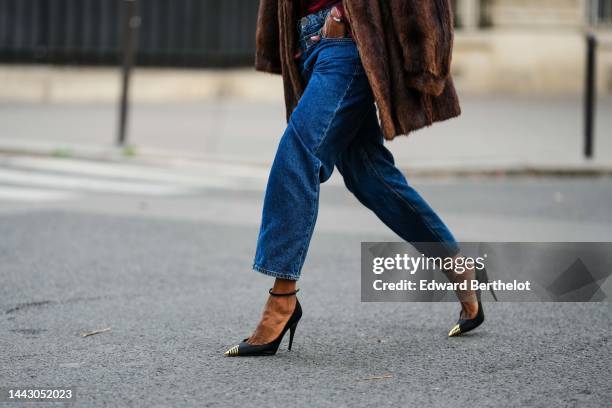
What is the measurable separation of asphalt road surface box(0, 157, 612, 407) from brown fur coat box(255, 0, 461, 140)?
34.5 inches

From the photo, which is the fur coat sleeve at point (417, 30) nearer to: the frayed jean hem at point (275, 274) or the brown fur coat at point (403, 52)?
the brown fur coat at point (403, 52)

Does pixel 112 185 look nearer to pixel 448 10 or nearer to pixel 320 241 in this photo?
pixel 320 241

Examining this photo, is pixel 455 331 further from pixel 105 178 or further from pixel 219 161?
pixel 219 161

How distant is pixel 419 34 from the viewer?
4023 millimetres

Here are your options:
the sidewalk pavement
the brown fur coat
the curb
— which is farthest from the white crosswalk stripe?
the brown fur coat

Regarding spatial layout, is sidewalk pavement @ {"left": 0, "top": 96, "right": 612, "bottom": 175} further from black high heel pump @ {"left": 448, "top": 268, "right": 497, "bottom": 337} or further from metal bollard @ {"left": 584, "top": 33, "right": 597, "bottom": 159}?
black high heel pump @ {"left": 448, "top": 268, "right": 497, "bottom": 337}

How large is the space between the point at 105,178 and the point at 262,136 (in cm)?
322

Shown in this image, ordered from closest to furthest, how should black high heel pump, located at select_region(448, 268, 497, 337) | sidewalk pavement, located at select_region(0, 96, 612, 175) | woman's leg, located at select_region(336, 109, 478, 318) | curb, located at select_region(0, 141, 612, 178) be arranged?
woman's leg, located at select_region(336, 109, 478, 318) < black high heel pump, located at select_region(448, 268, 497, 337) < curb, located at select_region(0, 141, 612, 178) < sidewalk pavement, located at select_region(0, 96, 612, 175)

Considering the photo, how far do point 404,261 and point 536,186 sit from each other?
16.4ft

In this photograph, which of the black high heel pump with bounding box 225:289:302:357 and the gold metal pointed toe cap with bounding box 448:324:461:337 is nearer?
the black high heel pump with bounding box 225:289:302:357

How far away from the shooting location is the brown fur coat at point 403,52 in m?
3.98

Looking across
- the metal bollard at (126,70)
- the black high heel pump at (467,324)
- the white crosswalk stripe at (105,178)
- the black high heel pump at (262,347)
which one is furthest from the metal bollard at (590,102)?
the black high heel pump at (262,347)

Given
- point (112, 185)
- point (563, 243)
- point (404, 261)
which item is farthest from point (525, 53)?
point (404, 261)

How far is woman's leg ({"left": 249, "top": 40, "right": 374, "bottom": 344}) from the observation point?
3.98 metres
